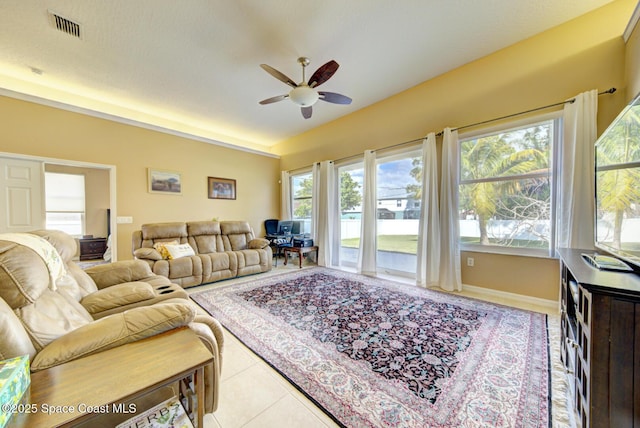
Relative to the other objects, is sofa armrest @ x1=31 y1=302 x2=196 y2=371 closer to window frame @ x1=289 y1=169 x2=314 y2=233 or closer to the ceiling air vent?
the ceiling air vent

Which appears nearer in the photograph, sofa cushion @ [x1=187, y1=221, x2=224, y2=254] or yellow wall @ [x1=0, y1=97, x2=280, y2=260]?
yellow wall @ [x1=0, y1=97, x2=280, y2=260]

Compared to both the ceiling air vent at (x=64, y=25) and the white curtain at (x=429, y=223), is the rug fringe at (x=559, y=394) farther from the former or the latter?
the ceiling air vent at (x=64, y=25)

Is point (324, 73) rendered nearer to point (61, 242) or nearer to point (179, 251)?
point (61, 242)

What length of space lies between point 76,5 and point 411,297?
4635 mm

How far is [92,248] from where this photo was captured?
5.60 meters

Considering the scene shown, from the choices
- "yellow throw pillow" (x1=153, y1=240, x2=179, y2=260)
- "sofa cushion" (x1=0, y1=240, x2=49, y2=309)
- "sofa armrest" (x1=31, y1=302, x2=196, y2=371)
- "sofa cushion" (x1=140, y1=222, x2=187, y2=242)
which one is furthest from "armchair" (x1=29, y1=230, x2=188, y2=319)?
"sofa cushion" (x1=140, y1=222, x2=187, y2=242)

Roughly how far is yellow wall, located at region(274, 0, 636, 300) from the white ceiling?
0.16 meters

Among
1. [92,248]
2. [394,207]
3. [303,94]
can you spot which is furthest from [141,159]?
[394,207]

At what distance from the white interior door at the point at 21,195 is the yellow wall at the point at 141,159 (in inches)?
8.2

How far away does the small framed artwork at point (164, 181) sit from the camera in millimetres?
4270

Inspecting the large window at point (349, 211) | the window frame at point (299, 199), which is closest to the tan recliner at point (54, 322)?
the large window at point (349, 211)

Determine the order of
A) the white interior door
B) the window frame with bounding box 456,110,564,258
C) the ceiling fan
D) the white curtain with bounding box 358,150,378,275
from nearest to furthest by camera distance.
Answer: the ceiling fan, the window frame with bounding box 456,110,564,258, the white interior door, the white curtain with bounding box 358,150,378,275

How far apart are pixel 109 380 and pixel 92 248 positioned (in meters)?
6.85

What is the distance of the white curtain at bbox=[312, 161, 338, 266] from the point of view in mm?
4754
